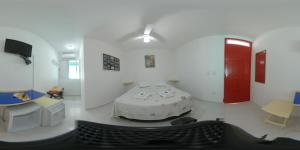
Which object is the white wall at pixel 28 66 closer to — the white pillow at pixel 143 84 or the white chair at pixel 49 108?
the white chair at pixel 49 108

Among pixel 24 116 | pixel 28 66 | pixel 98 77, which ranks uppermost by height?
pixel 28 66

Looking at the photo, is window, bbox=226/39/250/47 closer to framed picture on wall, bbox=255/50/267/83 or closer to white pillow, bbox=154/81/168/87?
framed picture on wall, bbox=255/50/267/83

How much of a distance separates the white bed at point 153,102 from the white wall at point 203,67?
303 mm

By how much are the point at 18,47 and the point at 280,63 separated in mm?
1884

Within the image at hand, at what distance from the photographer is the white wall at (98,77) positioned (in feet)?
5.21

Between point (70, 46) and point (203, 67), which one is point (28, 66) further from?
point (203, 67)

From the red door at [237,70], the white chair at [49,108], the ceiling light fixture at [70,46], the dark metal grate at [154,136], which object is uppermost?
the ceiling light fixture at [70,46]

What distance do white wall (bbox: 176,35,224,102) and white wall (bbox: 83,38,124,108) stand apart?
2.53ft

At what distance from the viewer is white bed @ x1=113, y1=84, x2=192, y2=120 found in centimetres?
158

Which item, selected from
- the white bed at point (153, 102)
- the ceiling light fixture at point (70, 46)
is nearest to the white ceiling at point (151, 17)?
the ceiling light fixture at point (70, 46)

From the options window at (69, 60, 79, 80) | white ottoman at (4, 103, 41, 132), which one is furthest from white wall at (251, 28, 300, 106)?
white ottoman at (4, 103, 41, 132)

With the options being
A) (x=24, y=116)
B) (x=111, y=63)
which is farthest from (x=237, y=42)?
(x=24, y=116)

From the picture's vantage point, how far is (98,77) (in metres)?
1.65

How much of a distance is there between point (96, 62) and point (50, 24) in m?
0.65
